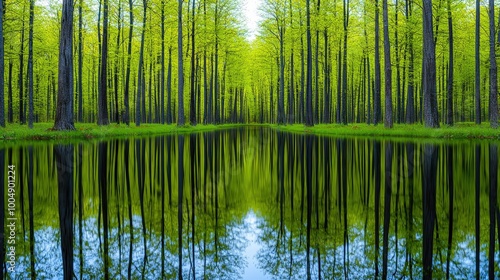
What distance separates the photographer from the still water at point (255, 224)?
9.35 feet

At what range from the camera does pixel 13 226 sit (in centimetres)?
357

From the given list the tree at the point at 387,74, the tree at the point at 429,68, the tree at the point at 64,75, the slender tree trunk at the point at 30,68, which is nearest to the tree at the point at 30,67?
the slender tree trunk at the point at 30,68

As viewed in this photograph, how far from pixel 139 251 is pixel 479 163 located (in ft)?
25.9

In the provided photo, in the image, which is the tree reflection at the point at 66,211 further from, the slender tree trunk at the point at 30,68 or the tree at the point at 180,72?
the tree at the point at 180,72

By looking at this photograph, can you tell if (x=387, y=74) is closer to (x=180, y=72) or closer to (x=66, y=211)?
(x=180, y=72)

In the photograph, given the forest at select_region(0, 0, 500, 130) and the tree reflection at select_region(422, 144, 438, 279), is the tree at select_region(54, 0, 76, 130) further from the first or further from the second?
the tree reflection at select_region(422, 144, 438, 279)

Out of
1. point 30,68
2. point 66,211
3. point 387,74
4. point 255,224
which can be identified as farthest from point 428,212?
point 30,68

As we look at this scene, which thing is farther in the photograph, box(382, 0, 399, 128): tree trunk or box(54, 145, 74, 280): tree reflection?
box(382, 0, 399, 128): tree trunk

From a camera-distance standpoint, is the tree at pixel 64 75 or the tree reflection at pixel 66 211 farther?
the tree at pixel 64 75

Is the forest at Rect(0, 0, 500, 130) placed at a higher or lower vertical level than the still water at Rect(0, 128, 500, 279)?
higher

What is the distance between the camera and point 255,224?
397 centimetres

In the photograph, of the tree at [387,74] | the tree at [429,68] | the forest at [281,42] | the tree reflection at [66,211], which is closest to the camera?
the tree reflection at [66,211]

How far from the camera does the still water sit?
2.85 meters

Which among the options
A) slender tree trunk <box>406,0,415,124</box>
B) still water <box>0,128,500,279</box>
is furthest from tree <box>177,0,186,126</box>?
still water <box>0,128,500,279</box>
